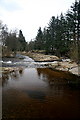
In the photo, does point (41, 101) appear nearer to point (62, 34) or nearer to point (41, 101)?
point (41, 101)

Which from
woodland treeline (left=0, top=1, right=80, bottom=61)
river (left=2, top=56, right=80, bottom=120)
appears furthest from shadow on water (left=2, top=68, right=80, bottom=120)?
woodland treeline (left=0, top=1, right=80, bottom=61)

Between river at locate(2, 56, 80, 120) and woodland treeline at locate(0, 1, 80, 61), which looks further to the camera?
woodland treeline at locate(0, 1, 80, 61)

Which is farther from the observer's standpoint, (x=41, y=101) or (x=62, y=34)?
(x=62, y=34)

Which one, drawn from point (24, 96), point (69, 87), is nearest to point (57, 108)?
point (24, 96)

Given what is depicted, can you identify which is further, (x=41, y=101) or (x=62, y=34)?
(x=62, y=34)

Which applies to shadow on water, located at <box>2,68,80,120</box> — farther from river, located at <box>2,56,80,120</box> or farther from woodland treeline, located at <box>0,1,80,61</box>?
woodland treeline, located at <box>0,1,80,61</box>

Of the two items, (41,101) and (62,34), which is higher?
(62,34)

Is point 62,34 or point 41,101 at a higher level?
point 62,34

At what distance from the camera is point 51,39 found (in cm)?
4359

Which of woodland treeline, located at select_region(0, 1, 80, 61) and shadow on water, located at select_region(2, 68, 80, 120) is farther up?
woodland treeline, located at select_region(0, 1, 80, 61)

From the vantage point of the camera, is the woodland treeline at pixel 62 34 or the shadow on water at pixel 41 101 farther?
the woodland treeline at pixel 62 34

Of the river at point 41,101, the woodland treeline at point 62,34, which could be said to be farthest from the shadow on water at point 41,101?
the woodland treeline at point 62,34

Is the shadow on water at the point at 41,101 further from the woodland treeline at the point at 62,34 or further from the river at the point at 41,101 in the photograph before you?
the woodland treeline at the point at 62,34

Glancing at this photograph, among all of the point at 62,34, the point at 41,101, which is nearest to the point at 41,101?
the point at 41,101
